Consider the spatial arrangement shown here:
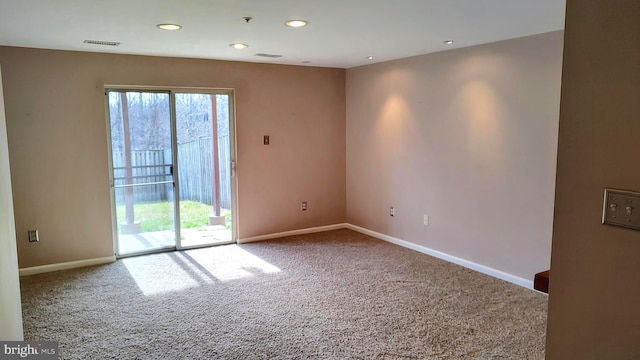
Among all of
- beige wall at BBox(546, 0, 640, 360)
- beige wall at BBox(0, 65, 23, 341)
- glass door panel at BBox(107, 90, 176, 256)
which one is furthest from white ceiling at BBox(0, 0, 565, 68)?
beige wall at BBox(546, 0, 640, 360)

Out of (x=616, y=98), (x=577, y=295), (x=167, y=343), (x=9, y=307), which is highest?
(x=616, y=98)

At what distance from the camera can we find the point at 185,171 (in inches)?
207

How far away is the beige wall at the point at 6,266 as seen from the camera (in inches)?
74.2

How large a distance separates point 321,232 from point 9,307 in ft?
14.2

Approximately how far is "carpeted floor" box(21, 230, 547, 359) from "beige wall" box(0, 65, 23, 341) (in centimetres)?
82

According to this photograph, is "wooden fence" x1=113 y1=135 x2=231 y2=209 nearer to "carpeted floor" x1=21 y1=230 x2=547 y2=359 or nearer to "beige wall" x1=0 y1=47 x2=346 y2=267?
"beige wall" x1=0 y1=47 x2=346 y2=267

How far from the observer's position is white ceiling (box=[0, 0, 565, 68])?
2.69 meters

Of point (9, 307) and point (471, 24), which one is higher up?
point (471, 24)

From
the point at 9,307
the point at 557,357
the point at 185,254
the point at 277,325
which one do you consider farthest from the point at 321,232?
the point at 557,357

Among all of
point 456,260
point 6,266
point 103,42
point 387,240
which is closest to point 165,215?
point 103,42

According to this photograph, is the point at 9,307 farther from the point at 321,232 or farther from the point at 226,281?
the point at 321,232

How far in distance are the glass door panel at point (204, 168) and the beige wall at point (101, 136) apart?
19cm

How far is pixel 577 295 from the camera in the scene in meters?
1.39

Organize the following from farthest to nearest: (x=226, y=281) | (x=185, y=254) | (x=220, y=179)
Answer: (x=220, y=179)
(x=185, y=254)
(x=226, y=281)
